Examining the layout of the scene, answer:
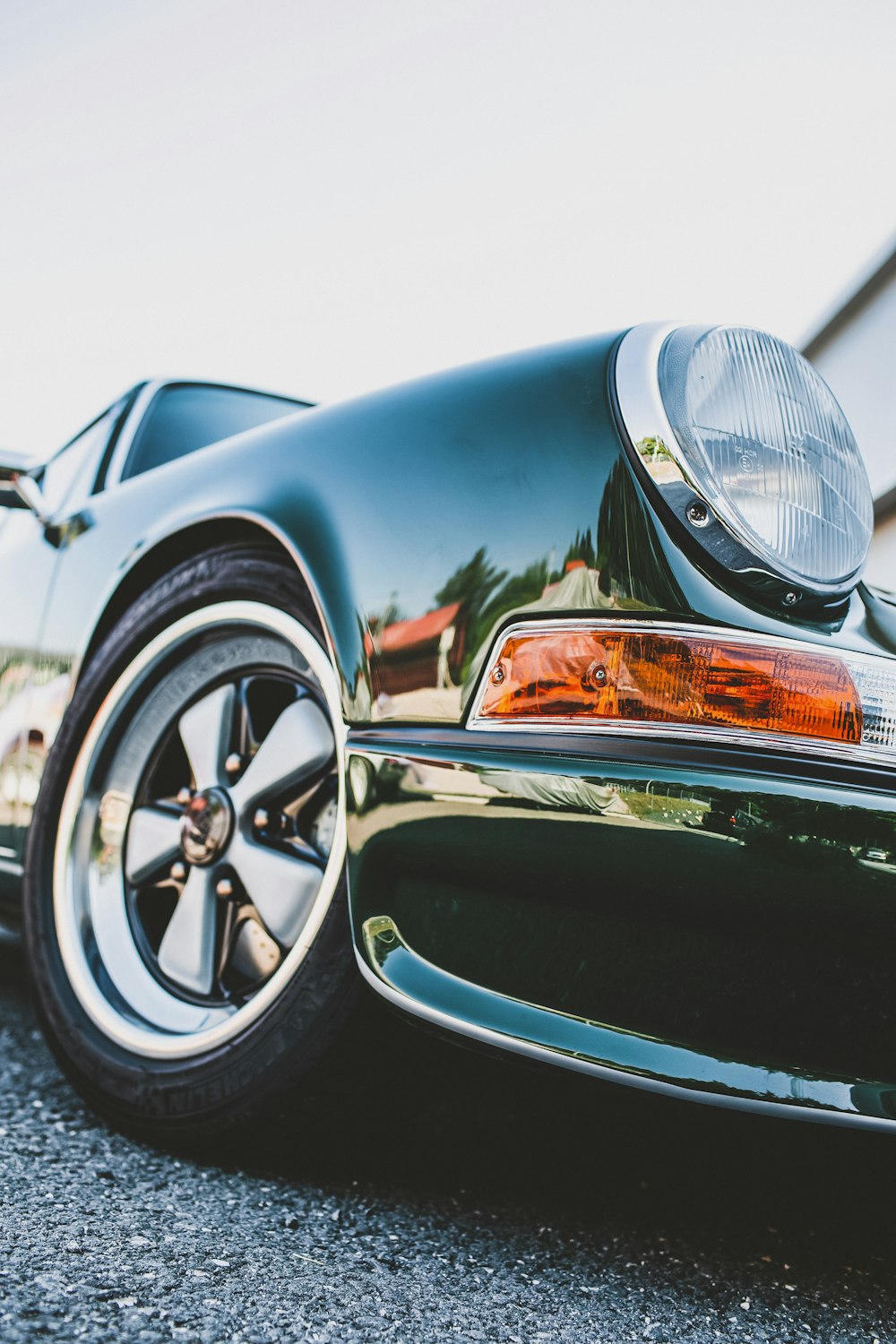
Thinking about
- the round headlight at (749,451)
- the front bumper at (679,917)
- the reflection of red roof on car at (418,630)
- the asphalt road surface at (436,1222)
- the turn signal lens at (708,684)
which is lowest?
the asphalt road surface at (436,1222)

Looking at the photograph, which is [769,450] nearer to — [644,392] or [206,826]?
[644,392]

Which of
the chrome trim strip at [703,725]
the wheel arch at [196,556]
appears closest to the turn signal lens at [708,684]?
the chrome trim strip at [703,725]

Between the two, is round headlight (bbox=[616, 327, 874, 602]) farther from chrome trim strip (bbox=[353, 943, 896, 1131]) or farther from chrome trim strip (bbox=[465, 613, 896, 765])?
chrome trim strip (bbox=[353, 943, 896, 1131])

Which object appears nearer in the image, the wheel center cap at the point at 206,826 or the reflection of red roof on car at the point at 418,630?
the reflection of red roof on car at the point at 418,630

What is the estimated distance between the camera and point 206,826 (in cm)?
141

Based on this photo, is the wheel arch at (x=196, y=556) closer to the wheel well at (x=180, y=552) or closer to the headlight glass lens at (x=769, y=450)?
the wheel well at (x=180, y=552)

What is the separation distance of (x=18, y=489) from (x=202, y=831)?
3.41 feet

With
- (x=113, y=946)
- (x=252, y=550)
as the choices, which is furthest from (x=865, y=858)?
(x=113, y=946)

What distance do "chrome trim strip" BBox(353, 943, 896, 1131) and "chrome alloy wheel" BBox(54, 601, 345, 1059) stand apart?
0.48ft

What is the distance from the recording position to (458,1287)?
3.33 ft

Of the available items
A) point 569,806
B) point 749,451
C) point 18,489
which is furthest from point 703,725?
point 18,489

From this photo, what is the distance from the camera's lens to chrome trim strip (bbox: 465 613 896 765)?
3.19 feet

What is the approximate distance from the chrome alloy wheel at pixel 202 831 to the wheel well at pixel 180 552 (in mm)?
80

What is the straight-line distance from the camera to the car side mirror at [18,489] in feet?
6.98
